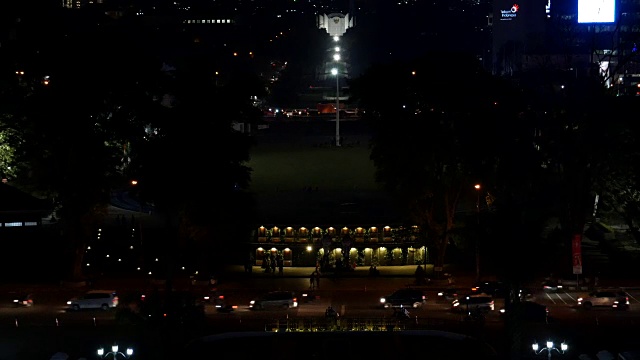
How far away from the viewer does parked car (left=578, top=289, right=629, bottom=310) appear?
103ft

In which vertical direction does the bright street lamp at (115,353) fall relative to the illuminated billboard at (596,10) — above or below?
below

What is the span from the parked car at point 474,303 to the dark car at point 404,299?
1.33 meters

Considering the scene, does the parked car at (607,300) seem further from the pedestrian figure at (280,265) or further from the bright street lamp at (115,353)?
the bright street lamp at (115,353)

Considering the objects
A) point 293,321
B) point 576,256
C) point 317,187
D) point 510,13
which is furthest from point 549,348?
point 510,13

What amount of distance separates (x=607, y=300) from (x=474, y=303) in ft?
13.4

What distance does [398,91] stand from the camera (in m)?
43.9

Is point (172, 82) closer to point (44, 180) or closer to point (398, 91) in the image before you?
point (44, 180)

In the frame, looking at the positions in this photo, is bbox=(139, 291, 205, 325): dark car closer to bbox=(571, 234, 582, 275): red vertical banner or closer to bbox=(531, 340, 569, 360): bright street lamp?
bbox=(531, 340, 569, 360): bright street lamp

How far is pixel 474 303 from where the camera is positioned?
30.2 metres

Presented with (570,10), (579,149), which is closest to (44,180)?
(579,149)

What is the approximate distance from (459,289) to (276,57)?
125m

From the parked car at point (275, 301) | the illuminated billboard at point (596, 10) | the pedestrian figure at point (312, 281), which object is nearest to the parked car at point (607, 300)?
the parked car at point (275, 301)

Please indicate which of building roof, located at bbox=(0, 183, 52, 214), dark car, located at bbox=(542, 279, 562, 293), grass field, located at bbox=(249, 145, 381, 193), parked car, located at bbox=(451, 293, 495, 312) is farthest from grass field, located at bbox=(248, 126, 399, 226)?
parked car, located at bbox=(451, 293, 495, 312)

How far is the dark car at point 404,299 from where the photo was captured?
105ft
